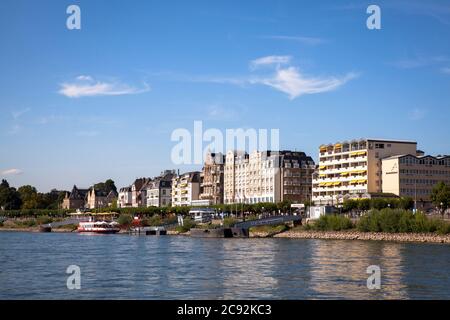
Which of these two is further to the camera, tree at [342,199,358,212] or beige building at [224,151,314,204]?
beige building at [224,151,314,204]

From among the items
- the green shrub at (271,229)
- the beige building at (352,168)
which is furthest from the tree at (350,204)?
the green shrub at (271,229)

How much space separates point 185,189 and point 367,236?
10022 centimetres

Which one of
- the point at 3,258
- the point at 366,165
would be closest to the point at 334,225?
the point at 366,165

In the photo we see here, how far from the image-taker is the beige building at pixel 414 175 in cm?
11725

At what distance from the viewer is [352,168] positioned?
415ft

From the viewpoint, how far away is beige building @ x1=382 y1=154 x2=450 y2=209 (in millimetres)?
117250

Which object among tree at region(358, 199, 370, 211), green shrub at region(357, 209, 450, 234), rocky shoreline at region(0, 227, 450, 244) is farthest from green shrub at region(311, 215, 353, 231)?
tree at region(358, 199, 370, 211)

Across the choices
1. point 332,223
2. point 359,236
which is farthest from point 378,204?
point 359,236

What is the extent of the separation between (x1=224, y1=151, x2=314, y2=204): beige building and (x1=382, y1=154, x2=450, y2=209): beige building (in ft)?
82.7

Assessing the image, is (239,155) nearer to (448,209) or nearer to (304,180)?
(304,180)

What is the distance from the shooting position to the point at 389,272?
4088cm

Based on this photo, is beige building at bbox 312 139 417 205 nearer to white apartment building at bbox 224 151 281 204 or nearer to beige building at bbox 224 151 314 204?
beige building at bbox 224 151 314 204

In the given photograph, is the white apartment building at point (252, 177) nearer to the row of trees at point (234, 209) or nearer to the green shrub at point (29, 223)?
the row of trees at point (234, 209)
